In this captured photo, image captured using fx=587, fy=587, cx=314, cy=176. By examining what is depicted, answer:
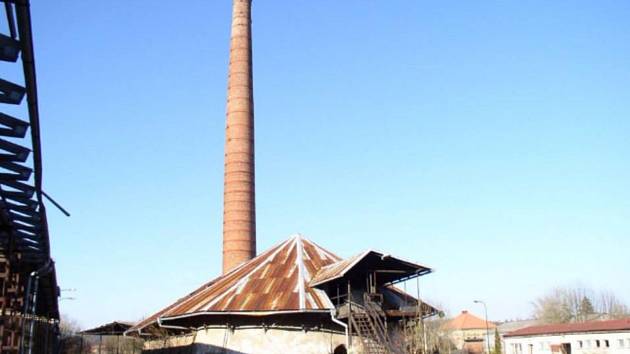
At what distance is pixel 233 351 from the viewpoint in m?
20.1

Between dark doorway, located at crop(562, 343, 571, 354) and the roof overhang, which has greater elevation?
the roof overhang

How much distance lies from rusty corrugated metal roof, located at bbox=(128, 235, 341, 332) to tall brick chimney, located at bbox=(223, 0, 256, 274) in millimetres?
7836

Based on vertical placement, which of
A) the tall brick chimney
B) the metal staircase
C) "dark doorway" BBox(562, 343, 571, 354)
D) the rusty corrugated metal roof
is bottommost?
"dark doorway" BBox(562, 343, 571, 354)

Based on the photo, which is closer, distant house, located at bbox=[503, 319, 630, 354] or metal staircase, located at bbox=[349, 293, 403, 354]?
metal staircase, located at bbox=[349, 293, 403, 354]

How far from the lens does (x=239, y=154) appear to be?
114ft

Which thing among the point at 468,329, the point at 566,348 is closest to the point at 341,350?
the point at 566,348

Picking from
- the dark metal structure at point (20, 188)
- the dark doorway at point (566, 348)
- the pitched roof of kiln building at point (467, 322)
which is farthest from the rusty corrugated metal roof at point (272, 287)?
the pitched roof of kiln building at point (467, 322)

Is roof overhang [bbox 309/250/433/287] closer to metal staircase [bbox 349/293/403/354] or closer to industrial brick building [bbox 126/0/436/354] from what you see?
industrial brick building [bbox 126/0/436/354]

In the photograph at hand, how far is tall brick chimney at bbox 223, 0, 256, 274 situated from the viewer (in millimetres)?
33438

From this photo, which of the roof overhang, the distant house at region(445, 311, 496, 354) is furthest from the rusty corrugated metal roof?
the distant house at region(445, 311, 496, 354)

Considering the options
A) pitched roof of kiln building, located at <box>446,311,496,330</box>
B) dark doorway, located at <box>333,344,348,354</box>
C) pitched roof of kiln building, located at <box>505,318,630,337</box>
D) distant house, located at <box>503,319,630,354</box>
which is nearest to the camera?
dark doorway, located at <box>333,344,348,354</box>

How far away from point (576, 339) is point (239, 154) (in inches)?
1119

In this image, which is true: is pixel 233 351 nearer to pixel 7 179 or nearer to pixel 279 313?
pixel 279 313

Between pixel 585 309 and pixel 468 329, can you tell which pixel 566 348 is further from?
pixel 468 329
